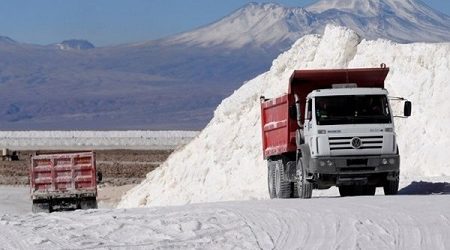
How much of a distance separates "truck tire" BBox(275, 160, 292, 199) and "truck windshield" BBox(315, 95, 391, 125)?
9.67 feet

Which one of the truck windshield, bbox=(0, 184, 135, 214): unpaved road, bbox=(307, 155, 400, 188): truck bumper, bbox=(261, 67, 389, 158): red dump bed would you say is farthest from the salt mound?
the truck windshield

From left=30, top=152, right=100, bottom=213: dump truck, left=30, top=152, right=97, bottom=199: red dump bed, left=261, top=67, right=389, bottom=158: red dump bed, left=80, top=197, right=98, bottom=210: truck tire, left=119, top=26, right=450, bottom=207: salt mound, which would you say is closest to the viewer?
left=261, top=67, right=389, bottom=158: red dump bed

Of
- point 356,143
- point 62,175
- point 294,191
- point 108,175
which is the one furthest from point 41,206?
point 108,175

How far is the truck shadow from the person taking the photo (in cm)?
2808

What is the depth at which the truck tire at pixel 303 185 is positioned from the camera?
26.0 m

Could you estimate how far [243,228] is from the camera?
19.8m

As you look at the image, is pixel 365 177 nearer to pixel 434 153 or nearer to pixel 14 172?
pixel 434 153

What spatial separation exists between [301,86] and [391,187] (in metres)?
2.83

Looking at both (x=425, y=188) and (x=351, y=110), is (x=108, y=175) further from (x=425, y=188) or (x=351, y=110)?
(x=351, y=110)

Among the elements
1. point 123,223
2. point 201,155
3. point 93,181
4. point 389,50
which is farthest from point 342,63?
point 123,223

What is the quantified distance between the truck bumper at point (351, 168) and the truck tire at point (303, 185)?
0.39m

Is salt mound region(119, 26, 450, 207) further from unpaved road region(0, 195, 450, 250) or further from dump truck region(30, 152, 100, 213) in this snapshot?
unpaved road region(0, 195, 450, 250)

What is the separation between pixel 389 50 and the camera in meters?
39.4

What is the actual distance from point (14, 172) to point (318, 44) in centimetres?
3165
